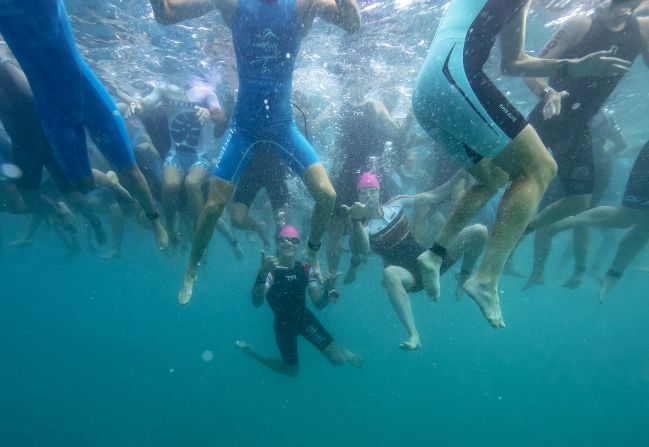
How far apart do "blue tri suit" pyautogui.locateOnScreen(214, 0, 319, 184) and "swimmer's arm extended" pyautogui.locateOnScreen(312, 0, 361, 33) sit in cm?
42

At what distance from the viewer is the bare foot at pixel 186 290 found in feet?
16.3

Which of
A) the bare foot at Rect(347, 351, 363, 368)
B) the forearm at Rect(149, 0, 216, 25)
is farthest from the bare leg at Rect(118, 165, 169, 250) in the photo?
the bare foot at Rect(347, 351, 363, 368)

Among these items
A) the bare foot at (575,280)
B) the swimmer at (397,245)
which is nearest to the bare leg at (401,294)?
the swimmer at (397,245)

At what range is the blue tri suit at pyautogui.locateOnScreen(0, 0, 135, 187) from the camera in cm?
295

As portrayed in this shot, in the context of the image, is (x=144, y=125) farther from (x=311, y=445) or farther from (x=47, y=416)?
(x=47, y=416)

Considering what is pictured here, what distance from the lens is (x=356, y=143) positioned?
38.5 feet

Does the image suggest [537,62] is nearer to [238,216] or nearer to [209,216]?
[209,216]

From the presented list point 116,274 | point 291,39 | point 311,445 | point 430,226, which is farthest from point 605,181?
point 116,274

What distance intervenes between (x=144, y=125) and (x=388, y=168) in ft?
30.9

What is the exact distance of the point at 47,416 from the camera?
33219 millimetres

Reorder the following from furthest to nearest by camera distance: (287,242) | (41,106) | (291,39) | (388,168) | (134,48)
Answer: (388,168), (134,48), (287,242), (291,39), (41,106)

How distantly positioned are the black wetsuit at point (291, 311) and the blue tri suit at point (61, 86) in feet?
15.9

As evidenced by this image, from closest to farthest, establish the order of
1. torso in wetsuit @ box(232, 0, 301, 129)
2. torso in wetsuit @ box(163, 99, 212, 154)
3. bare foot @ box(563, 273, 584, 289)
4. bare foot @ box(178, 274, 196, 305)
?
1. torso in wetsuit @ box(232, 0, 301, 129)
2. bare foot @ box(178, 274, 196, 305)
3. torso in wetsuit @ box(163, 99, 212, 154)
4. bare foot @ box(563, 273, 584, 289)

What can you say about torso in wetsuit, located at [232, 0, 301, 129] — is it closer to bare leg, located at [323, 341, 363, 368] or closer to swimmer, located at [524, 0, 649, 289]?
swimmer, located at [524, 0, 649, 289]
